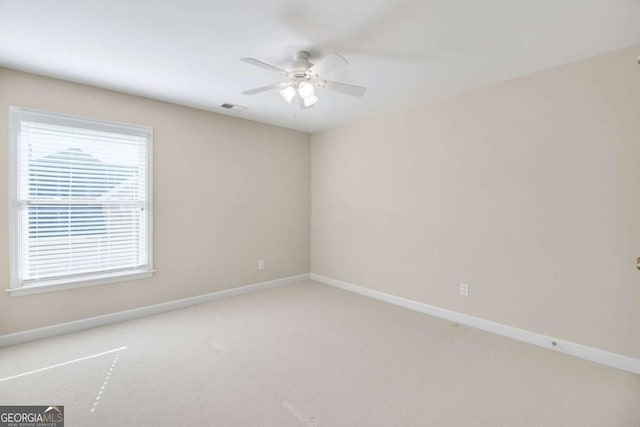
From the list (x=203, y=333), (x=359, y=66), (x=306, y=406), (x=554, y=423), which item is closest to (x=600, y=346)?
(x=554, y=423)

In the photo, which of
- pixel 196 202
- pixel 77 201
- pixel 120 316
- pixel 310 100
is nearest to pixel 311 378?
pixel 310 100

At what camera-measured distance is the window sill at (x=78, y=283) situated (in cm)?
278

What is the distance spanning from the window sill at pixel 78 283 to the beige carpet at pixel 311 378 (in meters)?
0.46

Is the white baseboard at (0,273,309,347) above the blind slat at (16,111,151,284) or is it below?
below

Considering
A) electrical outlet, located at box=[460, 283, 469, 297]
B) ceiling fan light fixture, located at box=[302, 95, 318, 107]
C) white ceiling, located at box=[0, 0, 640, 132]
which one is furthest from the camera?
electrical outlet, located at box=[460, 283, 469, 297]

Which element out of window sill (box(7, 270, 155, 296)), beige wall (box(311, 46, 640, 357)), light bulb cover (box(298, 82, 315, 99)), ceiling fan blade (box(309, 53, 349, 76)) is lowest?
window sill (box(7, 270, 155, 296))

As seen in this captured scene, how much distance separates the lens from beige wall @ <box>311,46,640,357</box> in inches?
93.2

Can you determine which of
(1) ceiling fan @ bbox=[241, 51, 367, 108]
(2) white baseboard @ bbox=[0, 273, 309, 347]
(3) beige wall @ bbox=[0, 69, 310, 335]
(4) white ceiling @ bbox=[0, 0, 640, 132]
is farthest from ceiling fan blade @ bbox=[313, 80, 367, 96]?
(2) white baseboard @ bbox=[0, 273, 309, 347]

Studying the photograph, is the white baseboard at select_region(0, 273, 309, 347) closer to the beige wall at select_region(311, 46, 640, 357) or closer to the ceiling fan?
the beige wall at select_region(311, 46, 640, 357)

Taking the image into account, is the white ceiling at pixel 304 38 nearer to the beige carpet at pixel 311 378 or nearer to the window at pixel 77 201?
the window at pixel 77 201

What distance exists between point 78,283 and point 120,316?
541 millimetres

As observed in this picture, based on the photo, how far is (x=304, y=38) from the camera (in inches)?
85.4

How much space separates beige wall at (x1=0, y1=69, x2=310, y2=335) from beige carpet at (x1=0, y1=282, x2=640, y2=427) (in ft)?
1.29

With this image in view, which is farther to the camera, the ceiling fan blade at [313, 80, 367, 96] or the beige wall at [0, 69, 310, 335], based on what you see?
the beige wall at [0, 69, 310, 335]
